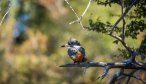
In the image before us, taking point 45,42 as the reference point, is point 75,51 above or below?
above

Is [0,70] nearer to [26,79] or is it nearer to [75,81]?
[26,79]

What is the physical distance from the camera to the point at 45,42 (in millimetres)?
33469

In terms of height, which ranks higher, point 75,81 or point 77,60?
point 77,60

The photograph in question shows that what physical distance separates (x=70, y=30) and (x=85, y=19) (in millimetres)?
3999

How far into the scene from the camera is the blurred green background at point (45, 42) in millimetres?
26344

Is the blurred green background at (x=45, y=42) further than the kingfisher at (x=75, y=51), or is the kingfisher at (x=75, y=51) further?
the blurred green background at (x=45, y=42)

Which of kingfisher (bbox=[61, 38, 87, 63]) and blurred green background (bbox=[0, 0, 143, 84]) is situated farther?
blurred green background (bbox=[0, 0, 143, 84])

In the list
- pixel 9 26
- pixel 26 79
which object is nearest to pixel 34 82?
pixel 26 79

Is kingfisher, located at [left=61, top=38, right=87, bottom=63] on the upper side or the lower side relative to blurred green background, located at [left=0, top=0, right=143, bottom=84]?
upper

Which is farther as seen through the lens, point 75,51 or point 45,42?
point 45,42

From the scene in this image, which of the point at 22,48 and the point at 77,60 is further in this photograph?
the point at 22,48

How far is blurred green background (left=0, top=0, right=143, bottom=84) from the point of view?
26.3 meters

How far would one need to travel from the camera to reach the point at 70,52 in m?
10.8

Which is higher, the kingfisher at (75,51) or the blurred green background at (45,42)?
the kingfisher at (75,51)
